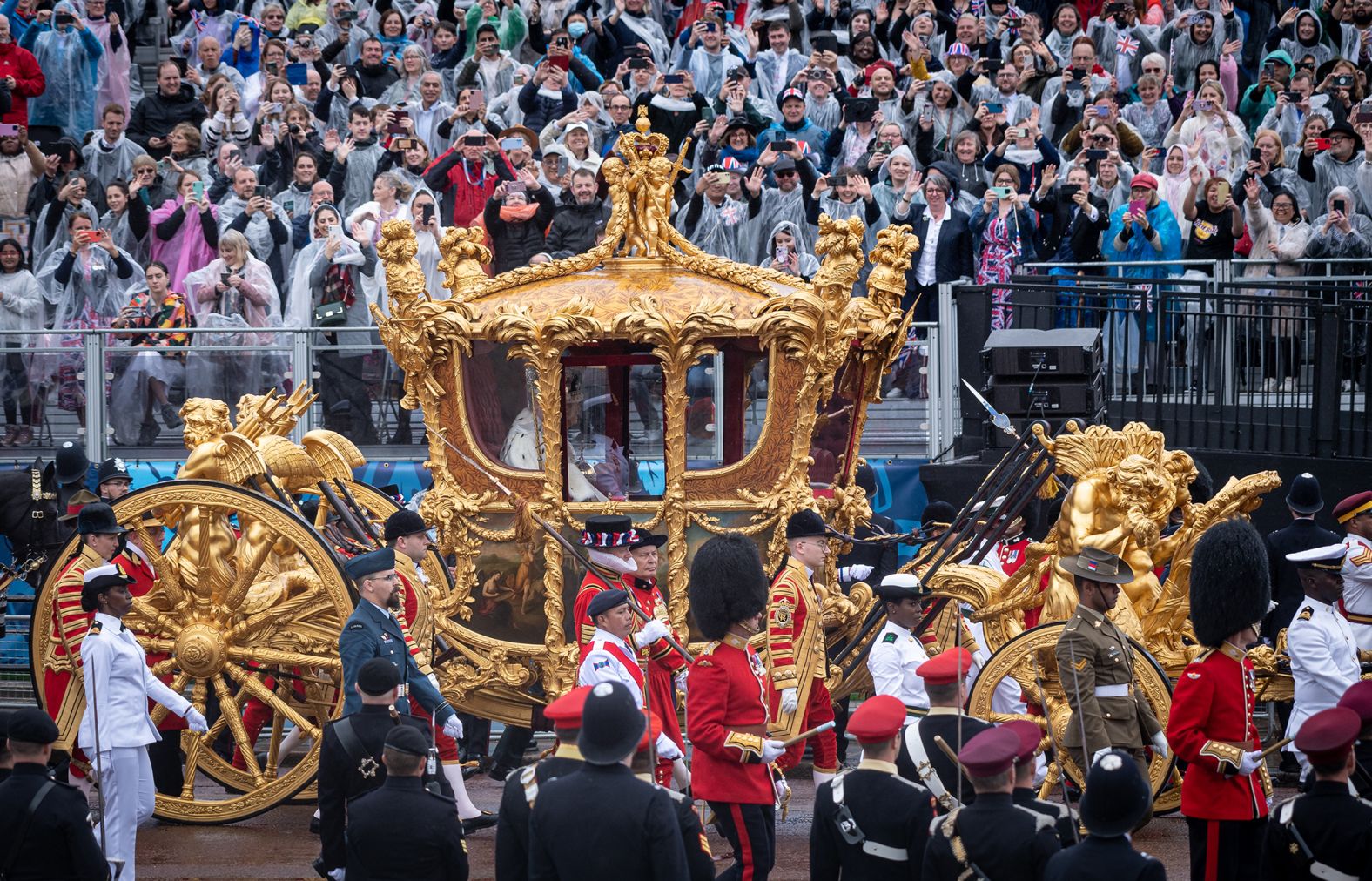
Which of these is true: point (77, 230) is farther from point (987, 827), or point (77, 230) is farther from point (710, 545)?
point (987, 827)

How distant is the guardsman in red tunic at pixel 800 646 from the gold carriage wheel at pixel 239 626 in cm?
220

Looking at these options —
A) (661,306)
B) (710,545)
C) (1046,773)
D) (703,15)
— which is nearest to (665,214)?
(661,306)

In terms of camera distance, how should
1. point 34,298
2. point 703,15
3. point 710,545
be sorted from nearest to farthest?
1. point 710,545
2. point 34,298
3. point 703,15

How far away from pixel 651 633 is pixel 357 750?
149 centimetres

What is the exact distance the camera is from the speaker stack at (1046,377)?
40.4 feet

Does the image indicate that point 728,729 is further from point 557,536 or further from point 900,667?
point 557,536

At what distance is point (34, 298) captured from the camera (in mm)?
16172

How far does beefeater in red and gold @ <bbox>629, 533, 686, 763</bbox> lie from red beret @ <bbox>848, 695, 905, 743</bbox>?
2019 mm

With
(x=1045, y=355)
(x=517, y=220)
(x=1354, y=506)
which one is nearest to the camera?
(x=1354, y=506)

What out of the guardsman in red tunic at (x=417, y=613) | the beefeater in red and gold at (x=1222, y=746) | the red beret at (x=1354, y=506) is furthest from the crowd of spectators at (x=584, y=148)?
the beefeater in red and gold at (x=1222, y=746)

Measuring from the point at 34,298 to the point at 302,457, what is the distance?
234 inches

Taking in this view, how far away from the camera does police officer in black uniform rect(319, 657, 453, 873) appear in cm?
843

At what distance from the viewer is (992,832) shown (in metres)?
6.50

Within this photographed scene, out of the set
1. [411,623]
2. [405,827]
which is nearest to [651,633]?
[411,623]
